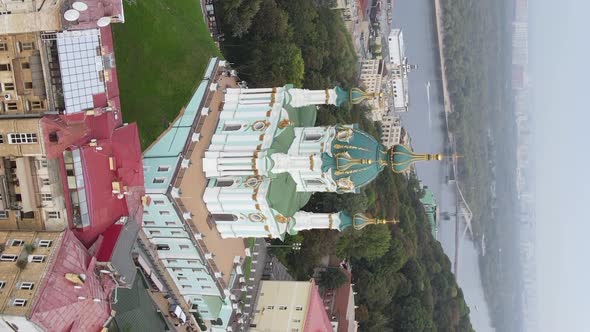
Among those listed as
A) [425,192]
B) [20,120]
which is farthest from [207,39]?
[425,192]

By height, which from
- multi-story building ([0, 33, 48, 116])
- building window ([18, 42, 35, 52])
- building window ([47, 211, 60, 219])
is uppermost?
building window ([18, 42, 35, 52])

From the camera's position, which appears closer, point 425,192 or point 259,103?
point 259,103

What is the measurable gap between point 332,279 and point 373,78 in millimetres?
47073

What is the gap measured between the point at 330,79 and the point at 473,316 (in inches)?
4726

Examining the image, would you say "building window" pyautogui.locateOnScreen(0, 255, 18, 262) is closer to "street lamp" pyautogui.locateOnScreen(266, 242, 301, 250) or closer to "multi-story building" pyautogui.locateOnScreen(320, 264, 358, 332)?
"street lamp" pyautogui.locateOnScreen(266, 242, 301, 250)

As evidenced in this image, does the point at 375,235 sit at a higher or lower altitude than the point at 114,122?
lower

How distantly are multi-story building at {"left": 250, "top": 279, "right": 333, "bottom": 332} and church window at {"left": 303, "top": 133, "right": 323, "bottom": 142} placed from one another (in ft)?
73.2

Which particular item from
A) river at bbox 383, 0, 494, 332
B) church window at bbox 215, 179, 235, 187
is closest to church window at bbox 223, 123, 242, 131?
church window at bbox 215, 179, 235, 187

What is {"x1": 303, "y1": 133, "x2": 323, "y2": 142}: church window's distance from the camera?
56531 millimetres

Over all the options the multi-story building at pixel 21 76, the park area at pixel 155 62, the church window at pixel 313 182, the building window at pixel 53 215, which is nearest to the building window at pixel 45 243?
the building window at pixel 53 215

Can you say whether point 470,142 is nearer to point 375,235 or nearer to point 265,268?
point 375,235

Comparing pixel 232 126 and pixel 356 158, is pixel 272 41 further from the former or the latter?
pixel 356 158

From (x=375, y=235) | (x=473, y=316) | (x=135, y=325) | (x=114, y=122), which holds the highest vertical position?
(x=114, y=122)

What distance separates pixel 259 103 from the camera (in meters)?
62.8
